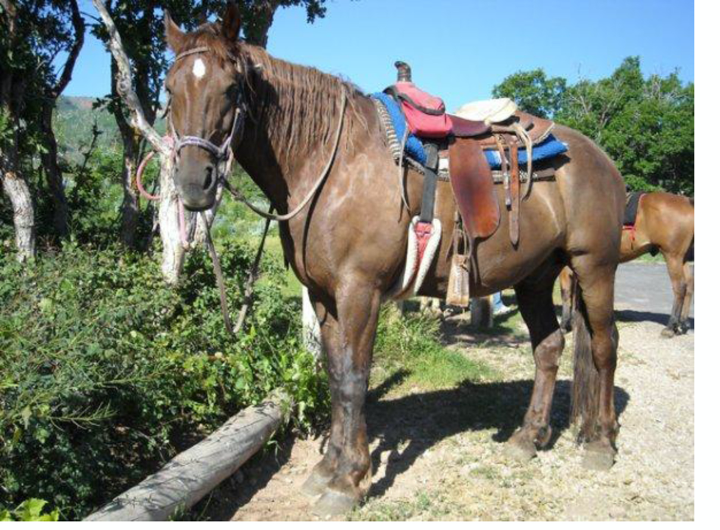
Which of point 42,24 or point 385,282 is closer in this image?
point 385,282

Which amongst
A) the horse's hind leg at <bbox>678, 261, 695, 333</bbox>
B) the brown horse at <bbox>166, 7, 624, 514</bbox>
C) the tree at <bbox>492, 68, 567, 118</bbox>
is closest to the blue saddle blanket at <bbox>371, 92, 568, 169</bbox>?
the brown horse at <bbox>166, 7, 624, 514</bbox>

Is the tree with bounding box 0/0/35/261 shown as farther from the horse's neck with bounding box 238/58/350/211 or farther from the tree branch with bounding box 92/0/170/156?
the horse's neck with bounding box 238/58/350/211

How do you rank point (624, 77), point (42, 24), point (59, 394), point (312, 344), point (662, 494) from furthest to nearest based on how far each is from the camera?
point (624, 77), point (42, 24), point (312, 344), point (662, 494), point (59, 394)

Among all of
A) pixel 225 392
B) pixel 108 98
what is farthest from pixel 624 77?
pixel 225 392

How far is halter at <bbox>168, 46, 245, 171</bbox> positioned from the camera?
2529 mm

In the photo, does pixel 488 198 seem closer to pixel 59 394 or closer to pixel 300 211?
pixel 300 211

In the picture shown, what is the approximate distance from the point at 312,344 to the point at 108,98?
453 centimetres

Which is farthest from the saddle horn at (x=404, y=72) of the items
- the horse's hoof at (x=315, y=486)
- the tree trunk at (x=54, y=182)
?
the tree trunk at (x=54, y=182)

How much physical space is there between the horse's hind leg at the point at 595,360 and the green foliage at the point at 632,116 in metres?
24.9

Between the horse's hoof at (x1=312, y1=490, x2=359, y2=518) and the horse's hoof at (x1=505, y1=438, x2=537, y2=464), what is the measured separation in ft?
4.40

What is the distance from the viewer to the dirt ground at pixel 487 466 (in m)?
3.36

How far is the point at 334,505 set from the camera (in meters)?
3.23

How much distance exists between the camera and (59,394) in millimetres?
2617

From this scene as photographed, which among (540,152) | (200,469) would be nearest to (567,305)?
(540,152)
